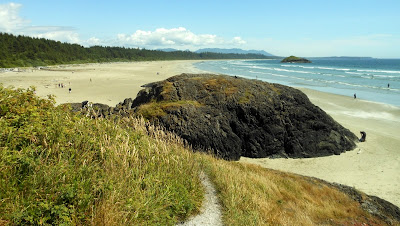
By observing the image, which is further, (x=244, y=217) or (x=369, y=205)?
(x=369, y=205)

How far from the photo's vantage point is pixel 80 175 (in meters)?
4.86

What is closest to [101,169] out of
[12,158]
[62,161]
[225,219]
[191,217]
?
[62,161]

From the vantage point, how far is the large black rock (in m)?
14.7

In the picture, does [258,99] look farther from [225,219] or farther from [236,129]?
[225,219]

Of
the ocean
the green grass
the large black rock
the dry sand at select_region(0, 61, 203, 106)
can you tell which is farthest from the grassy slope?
the ocean

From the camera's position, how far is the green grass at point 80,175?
425 cm

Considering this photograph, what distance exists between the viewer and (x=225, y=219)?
604 centimetres

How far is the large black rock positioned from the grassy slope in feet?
20.4

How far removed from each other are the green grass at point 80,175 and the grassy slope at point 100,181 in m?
0.02

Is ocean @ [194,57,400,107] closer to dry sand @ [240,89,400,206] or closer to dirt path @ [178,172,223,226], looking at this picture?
dry sand @ [240,89,400,206]

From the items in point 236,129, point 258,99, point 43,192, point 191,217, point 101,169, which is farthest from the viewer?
point 258,99

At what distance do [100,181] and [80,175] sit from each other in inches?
15.8

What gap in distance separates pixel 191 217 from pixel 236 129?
10369 millimetres

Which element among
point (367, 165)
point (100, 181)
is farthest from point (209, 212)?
point (367, 165)
